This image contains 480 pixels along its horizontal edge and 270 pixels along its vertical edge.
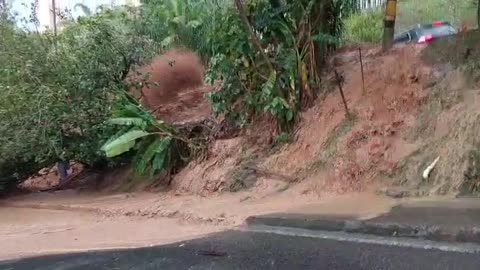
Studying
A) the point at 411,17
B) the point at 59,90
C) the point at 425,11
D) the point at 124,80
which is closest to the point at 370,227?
the point at 59,90

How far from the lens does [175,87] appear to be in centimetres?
1680

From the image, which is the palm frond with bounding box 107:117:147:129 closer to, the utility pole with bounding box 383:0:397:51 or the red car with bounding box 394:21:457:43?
the utility pole with bounding box 383:0:397:51

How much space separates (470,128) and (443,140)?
41cm

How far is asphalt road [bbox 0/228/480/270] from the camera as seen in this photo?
655 cm

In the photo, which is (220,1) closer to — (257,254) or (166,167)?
(166,167)

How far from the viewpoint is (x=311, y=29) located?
477 inches

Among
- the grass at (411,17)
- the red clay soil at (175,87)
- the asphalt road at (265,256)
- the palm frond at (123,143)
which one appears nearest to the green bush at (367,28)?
the grass at (411,17)

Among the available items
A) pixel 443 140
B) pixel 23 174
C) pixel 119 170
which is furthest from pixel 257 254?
pixel 23 174

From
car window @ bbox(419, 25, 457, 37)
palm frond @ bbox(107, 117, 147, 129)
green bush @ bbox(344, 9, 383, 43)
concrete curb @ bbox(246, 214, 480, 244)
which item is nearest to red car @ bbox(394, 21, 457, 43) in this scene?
car window @ bbox(419, 25, 457, 37)

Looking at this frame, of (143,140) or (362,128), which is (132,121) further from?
(362,128)

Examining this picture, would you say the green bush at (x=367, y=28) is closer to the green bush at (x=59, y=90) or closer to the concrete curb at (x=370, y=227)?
the green bush at (x=59, y=90)

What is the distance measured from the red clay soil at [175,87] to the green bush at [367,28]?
3292 mm

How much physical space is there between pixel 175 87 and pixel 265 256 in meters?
10.0

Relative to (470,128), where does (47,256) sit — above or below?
below
